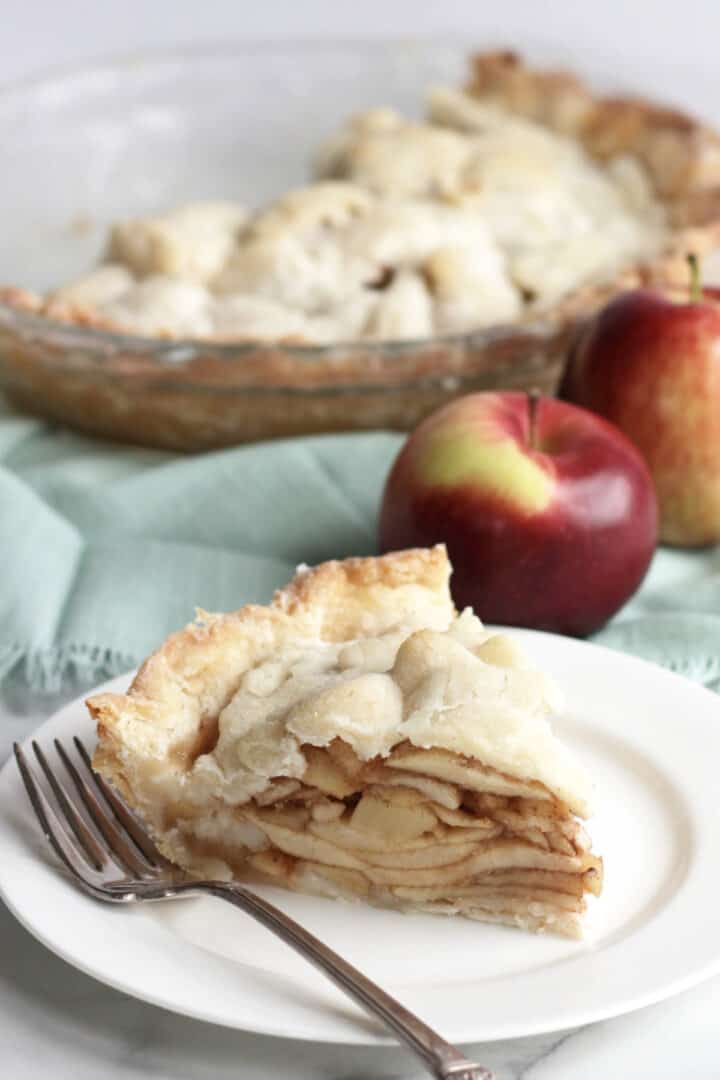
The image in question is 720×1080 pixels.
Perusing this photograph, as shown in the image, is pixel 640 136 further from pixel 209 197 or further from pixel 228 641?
pixel 228 641

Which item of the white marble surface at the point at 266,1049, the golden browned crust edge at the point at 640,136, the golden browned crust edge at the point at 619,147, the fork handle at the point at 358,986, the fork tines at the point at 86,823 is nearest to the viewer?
the fork handle at the point at 358,986

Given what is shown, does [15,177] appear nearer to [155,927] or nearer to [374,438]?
[374,438]

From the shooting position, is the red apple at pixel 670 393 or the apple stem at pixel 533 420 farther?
the red apple at pixel 670 393

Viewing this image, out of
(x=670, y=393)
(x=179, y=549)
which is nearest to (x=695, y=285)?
(x=670, y=393)

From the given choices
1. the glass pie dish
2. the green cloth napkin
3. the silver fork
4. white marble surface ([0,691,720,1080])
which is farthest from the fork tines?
the glass pie dish

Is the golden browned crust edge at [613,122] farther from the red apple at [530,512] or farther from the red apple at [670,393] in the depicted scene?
the red apple at [530,512]

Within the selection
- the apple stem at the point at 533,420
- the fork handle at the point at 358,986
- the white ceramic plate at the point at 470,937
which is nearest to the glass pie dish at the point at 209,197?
the apple stem at the point at 533,420

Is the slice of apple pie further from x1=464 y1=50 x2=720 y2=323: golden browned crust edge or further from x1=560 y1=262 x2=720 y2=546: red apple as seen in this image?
x1=464 y1=50 x2=720 y2=323: golden browned crust edge
